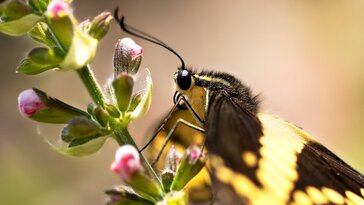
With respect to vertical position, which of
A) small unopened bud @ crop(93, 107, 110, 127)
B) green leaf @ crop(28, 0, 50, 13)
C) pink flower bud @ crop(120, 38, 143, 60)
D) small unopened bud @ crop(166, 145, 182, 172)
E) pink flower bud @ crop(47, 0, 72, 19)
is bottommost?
small unopened bud @ crop(166, 145, 182, 172)

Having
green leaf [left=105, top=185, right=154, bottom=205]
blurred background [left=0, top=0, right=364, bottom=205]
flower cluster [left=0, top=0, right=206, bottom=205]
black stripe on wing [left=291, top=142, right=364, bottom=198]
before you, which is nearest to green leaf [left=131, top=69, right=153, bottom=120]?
flower cluster [left=0, top=0, right=206, bottom=205]

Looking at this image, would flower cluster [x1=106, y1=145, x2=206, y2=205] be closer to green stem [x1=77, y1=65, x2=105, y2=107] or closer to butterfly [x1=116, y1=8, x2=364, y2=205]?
butterfly [x1=116, y1=8, x2=364, y2=205]

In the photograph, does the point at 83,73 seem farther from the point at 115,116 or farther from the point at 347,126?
the point at 347,126

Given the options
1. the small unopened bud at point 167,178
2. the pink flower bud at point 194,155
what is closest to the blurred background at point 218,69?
the small unopened bud at point 167,178

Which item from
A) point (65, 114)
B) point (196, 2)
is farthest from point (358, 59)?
point (65, 114)

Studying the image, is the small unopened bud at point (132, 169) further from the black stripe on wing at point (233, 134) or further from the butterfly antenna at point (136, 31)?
the butterfly antenna at point (136, 31)

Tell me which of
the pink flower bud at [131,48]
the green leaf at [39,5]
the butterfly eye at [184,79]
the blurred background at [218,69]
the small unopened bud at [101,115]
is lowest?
the blurred background at [218,69]

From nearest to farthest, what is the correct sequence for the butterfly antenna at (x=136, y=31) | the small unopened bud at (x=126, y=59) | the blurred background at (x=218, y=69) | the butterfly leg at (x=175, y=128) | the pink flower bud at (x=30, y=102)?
the butterfly antenna at (x=136, y=31), the pink flower bud at (x=30, y=102), the small unopened bud at (x=126, y=59), the butterfly leg at (x=175, y=128), the blurred background at (x=218, y=69)
